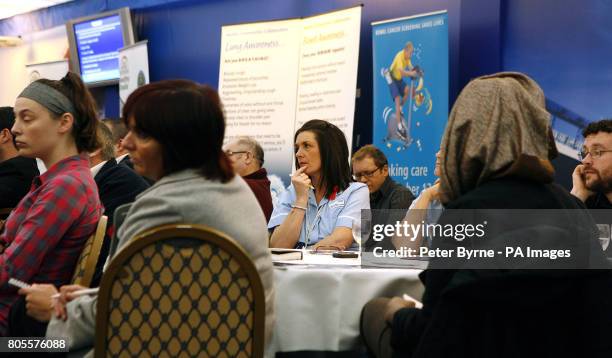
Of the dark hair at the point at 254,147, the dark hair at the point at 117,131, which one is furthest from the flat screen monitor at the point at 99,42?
the dark hair at the point at 254,147

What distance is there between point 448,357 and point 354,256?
1.15 m

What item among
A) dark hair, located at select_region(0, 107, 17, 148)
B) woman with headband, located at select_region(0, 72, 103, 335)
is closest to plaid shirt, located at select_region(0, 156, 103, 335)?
woman with headband, located at select_region(0, 72, 103, 335)

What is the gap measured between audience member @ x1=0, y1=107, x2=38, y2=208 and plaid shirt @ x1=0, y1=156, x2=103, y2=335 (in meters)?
1.31

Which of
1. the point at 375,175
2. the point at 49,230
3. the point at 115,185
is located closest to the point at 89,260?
the point at 49,230

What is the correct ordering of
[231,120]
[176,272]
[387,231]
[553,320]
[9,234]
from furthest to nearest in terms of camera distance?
[231,120], [387,231], [9,234], [553,320], [176,272]

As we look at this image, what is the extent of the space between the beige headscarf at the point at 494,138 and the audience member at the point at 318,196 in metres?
1.85

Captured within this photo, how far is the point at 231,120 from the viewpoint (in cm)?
821

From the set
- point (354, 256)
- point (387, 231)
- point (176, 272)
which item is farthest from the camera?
point (387, 231)

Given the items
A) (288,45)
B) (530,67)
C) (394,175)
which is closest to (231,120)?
(288,45)

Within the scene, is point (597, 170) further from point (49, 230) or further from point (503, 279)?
point (49, 230)

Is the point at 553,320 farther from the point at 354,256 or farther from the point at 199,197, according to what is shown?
the point at 354,256

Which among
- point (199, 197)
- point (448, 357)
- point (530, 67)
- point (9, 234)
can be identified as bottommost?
point (448, 357)

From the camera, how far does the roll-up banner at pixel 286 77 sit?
704cm

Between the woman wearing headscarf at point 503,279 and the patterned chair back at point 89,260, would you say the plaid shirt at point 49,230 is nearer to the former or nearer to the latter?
the patterned chair back at point 89,260
